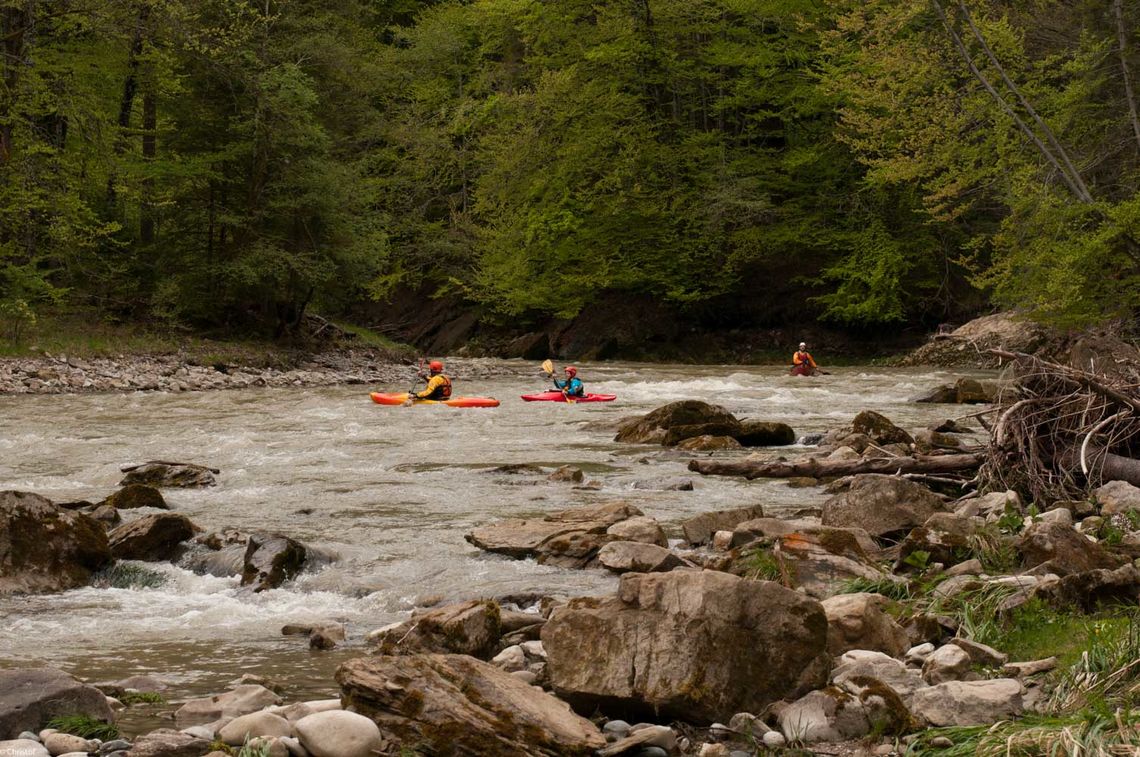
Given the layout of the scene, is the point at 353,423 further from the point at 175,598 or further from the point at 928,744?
the point at 928,744

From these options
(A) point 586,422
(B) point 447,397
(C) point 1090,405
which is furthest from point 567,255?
(C) point 1090,405

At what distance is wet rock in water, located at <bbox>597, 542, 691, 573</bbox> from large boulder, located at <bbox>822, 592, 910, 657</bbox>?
1636mm

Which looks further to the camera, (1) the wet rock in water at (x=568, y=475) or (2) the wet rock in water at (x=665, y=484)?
(1) the wet rock in water at (x=568, y=475)

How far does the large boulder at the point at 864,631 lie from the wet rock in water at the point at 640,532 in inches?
105

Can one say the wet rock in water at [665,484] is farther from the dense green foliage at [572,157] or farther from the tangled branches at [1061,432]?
the dense green foliage at [572,157]

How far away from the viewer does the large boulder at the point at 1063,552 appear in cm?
557

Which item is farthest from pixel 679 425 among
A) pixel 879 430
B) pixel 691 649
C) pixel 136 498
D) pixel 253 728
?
pixel 253 728

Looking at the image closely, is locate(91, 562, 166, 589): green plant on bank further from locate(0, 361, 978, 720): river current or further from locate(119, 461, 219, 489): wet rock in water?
locate(119, 461, 219, 489): wet rock in water

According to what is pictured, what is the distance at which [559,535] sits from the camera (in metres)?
7.88

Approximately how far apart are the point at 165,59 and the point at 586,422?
15.2 meters

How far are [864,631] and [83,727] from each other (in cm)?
314

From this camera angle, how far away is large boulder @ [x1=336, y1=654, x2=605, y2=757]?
3896 millimetres

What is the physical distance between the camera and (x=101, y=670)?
5.39 meters

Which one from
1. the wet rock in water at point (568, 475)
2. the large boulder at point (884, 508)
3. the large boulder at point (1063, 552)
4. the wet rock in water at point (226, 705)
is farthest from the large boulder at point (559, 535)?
the wet rock in water at point (226, 705)
